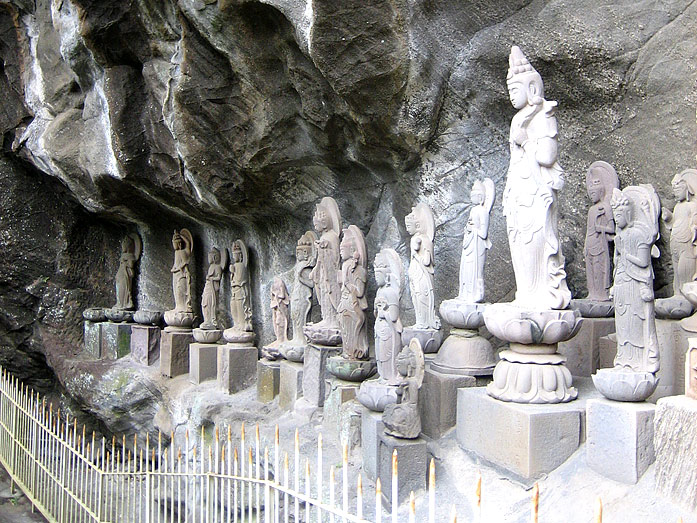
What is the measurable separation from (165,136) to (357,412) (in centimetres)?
483

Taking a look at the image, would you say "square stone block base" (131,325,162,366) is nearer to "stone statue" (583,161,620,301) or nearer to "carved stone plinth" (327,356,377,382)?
"carved stone plinth" (327,356,377,382)

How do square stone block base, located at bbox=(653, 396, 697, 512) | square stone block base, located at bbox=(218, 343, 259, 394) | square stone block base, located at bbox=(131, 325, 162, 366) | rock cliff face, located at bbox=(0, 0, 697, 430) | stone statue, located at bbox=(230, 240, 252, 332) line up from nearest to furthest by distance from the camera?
square stone block base, located at bbox=(653, 396, 697, 512) → rock cliff face, located at bbox=(0, 0, 697, 430) → square stone block base, located at bbox=(218, 343, 259, 394) → stone statue, located at bbox=(230, 240, 252, 332) → square stone block base, located at bbox=(131, 325, 162, 366)

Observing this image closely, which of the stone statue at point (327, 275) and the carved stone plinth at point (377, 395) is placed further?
the stone statue at point (327, 275)

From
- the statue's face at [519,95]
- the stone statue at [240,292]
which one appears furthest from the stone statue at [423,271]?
the stone statue at [240,292]

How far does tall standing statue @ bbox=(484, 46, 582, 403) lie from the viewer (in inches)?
165

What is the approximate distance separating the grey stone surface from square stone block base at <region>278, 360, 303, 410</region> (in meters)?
1.82

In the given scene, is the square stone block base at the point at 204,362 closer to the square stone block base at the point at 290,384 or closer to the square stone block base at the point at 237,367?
the square stone block base at the point at 237,367

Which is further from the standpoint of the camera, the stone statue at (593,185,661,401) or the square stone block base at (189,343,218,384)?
the square stone block base at (189,343,218,384)

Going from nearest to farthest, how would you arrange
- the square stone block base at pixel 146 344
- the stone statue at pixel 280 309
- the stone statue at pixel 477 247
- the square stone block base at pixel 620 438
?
the square stone block base at pixel 620 438
the stone statue at pixel 477 247
the stone statue at pixel 280 309
the square stone block base at pixel 146 344

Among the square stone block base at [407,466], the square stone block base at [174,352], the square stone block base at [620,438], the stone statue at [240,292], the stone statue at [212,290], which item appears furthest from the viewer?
the square stone block base at [174,352]

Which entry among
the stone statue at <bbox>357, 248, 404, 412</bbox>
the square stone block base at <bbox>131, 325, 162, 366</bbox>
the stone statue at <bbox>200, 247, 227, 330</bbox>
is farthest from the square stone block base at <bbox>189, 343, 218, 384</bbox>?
the stone statue at <bbox>357, 248, 404, 412</bbox>

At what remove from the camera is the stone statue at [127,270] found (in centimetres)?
1162

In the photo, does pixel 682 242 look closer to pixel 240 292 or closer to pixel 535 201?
pixel 535 201

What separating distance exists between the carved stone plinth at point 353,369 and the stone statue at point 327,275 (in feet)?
1.94
